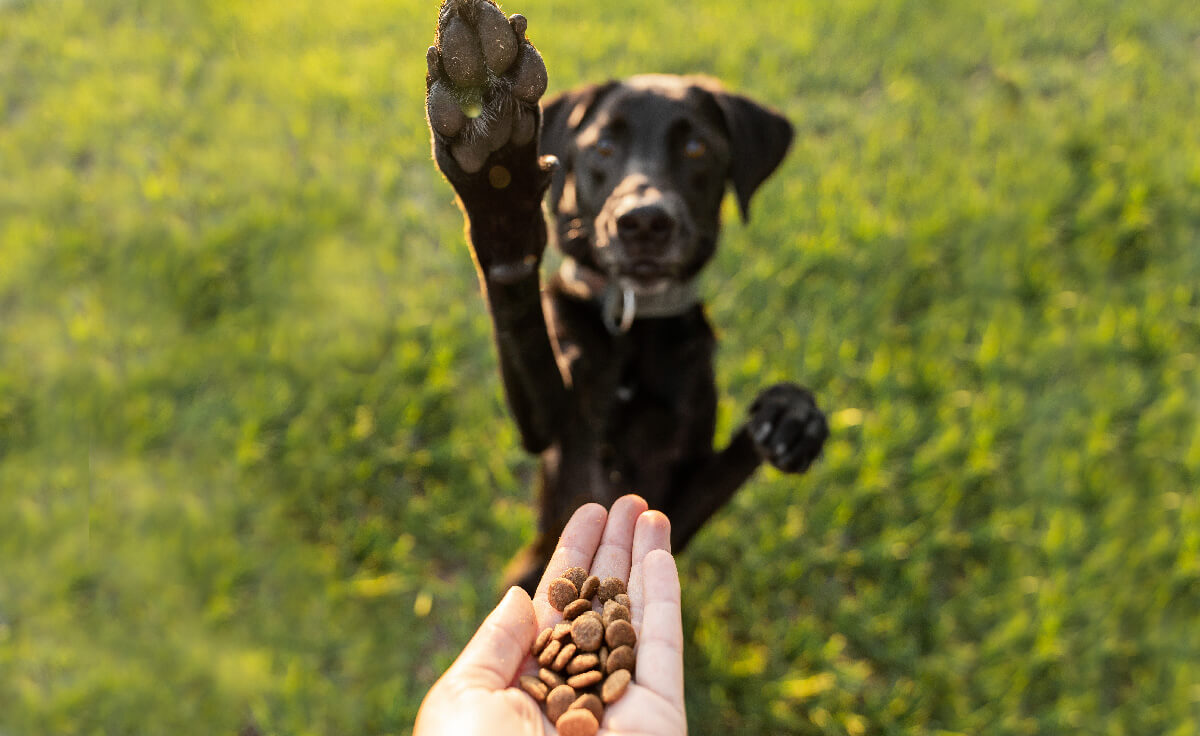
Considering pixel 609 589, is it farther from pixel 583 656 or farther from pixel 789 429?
pixel 789 429

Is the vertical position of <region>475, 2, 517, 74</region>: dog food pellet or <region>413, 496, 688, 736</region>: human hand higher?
<region>475, 2, 517, 74</region>: dog food pellet

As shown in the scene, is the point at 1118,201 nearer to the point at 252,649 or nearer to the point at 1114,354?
the point at 1114,354

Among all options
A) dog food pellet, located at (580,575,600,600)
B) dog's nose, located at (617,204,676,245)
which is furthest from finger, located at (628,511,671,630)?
dog's nose, located at (617,204,676,245)

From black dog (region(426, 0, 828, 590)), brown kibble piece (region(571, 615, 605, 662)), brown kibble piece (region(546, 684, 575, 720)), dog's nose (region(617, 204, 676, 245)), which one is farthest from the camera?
black dog (region(426, 0, 828, 590))

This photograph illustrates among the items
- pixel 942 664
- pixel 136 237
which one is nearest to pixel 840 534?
pixel 942 664

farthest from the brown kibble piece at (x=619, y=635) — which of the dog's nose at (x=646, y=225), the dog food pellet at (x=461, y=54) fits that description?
the dog food pellet at (x=461, y=54)

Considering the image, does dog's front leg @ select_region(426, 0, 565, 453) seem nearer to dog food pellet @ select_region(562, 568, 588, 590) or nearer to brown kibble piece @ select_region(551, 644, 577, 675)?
dog food pellet @ select_region(562, 568, 588, 590)
